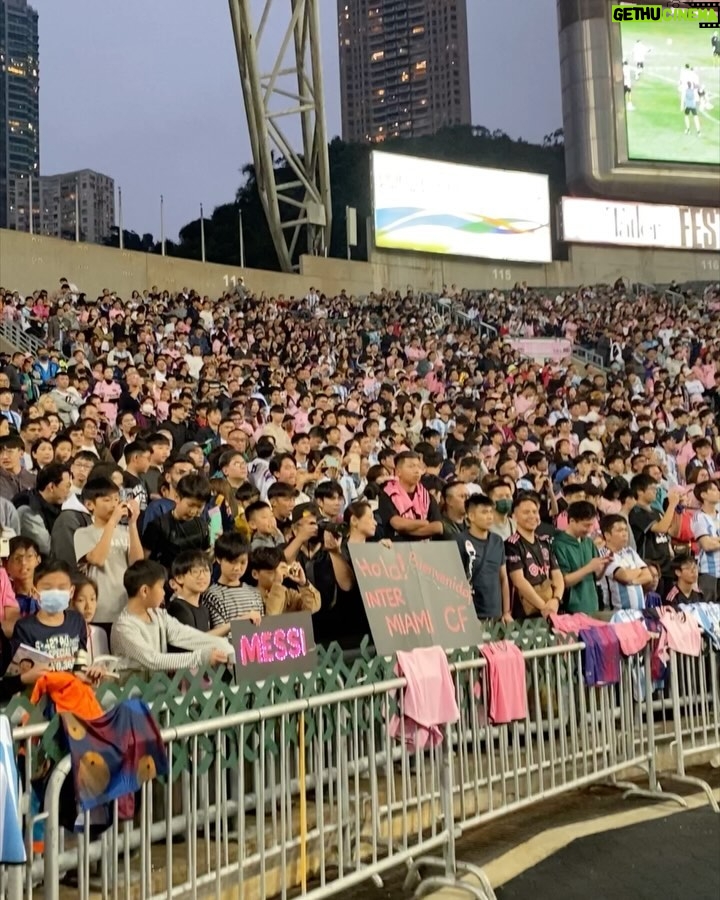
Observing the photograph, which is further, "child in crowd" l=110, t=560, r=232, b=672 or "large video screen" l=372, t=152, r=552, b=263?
"large video screen" l=372, t=152, r=552, b=263

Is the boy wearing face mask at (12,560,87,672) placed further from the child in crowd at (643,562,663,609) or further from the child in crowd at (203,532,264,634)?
the child in crowd at (643,562,663,609)

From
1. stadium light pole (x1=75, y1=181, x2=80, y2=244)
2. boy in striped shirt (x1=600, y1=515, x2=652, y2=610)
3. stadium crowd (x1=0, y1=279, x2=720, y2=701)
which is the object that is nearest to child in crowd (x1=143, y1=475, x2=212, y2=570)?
stadium crowd (x1=0, y1=279, x2=720, y2=701)

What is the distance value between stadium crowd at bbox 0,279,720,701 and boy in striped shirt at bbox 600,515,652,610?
15 mm

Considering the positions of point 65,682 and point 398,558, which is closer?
point 65,682

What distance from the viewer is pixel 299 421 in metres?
14.9

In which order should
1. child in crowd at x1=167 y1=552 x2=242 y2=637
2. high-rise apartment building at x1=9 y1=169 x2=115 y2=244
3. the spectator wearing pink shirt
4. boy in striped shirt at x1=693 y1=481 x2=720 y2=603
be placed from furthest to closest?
high-rise apartment building at x1=9 y1=169 x2=115 y2=244
the spectator wearing pink shirt
boy in striped shirt at x1=693 y1=481 x2=720 y2=603
child in crowd at x1=167 y1=552 x2=242 y2=637

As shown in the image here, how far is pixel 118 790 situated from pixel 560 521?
6.81 meters

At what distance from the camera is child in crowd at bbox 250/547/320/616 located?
6.09 m

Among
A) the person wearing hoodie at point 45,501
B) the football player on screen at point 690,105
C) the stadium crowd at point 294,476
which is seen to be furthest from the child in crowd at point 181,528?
the football player on screen at point 690,105

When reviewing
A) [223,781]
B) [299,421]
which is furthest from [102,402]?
[223,781]

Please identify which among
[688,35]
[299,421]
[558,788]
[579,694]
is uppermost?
[688,35]

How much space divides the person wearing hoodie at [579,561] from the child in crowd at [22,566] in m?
3.67

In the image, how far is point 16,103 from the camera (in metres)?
81.6

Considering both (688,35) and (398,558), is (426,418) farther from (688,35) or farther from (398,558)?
(688,35)
